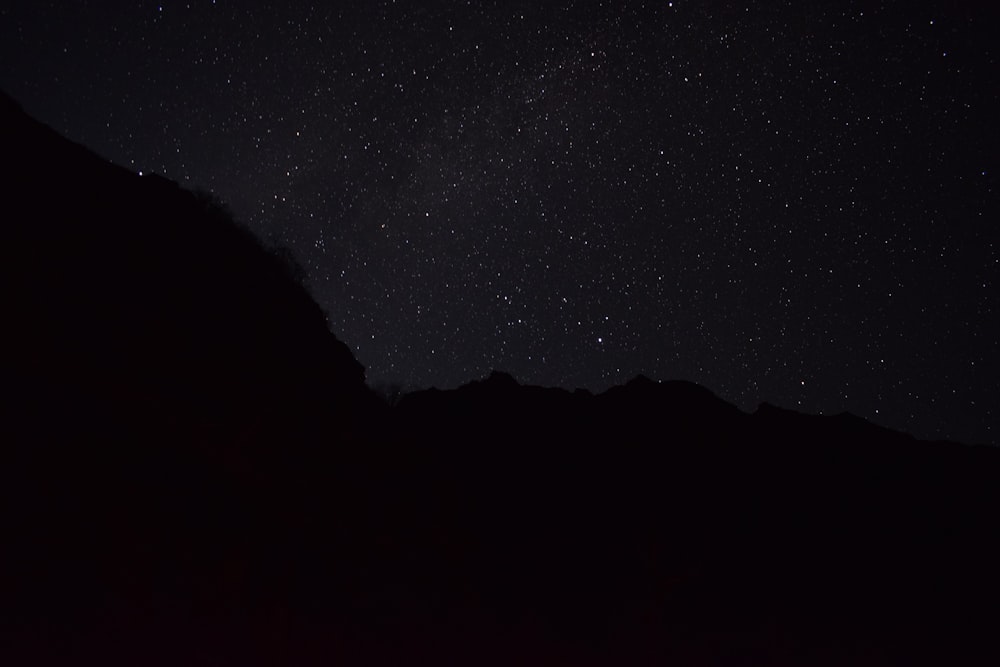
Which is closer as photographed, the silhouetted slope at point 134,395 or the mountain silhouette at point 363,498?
the silhouetted slope at point 134,395

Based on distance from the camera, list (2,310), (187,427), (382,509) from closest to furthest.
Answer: (2,310), (187,427), (382,509)

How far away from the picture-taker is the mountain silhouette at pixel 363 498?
43.3 ft

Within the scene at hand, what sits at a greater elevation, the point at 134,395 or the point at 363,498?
the point at 134,395

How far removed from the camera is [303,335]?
19.4m

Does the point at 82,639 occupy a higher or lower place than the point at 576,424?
lower

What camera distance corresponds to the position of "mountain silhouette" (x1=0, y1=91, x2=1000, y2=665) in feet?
43.3

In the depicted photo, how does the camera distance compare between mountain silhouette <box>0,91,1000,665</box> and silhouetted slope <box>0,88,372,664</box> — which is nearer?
silhouetted slope <box>0,88,372,664</box>

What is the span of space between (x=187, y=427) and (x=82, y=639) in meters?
4.47

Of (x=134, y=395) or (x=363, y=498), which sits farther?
(x=363, y=498)

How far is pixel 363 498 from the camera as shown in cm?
1750

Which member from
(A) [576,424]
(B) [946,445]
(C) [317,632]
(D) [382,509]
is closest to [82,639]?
(C) [317,632]

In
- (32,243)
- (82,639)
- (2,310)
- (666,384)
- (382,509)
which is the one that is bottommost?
(82,639)

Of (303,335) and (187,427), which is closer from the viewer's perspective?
(187,427)

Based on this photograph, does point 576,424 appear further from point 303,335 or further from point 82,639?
point 82,639
